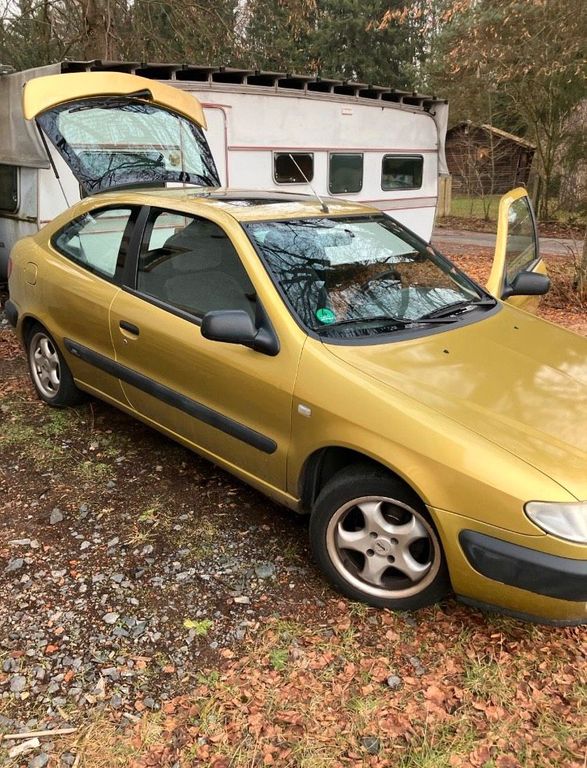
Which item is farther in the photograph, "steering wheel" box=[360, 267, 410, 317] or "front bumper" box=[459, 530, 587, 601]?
"steering wheel" box=[360, 267, 410, 317]

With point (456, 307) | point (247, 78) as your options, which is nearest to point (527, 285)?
point (456, 307)

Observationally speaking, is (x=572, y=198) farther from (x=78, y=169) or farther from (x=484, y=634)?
(x=484, y=634)

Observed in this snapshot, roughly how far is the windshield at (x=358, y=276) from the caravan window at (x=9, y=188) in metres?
4.99

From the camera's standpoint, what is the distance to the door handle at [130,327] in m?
3.47

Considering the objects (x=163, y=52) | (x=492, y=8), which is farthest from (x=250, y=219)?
(x=163, y=52)

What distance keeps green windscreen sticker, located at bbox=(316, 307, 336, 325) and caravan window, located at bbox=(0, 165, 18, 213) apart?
5.46m

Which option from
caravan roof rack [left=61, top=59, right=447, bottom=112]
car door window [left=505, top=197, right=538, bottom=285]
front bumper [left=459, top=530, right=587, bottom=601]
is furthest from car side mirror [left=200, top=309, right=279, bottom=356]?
caravan roof rack [left=61, top=59, right=447, bottom=112]

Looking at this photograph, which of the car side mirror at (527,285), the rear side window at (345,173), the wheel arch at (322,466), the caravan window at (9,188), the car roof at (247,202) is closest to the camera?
the wheel arch at (322,466)

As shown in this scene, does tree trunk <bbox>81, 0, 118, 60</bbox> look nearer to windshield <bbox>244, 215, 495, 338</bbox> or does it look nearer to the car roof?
the car roof

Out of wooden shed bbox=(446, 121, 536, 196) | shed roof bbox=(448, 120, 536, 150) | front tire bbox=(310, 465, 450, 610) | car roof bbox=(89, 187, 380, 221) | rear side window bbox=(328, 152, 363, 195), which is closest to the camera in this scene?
front tire bbox=(310, 465, 450, 610)

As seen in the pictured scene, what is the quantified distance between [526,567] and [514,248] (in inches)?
119

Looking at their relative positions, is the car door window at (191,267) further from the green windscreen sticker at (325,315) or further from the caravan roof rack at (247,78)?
the caravan roof rack at (247,78)

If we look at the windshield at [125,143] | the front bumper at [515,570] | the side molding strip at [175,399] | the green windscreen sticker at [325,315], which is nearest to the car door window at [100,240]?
→ the side molding strip at [175,399]

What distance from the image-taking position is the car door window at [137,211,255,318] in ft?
10.3
